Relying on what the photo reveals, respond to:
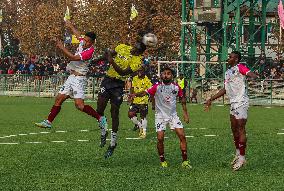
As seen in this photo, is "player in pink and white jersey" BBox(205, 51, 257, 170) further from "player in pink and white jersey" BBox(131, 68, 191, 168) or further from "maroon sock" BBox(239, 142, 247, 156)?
"player in pink and white jersey" BBox(131, 68, 191, 168)

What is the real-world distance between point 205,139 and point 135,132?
297 cm

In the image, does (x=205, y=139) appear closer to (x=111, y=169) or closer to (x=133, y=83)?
(x=133, y=83)

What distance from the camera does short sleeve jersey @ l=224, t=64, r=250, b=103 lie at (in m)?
13.8

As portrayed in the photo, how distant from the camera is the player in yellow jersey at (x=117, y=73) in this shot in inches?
572

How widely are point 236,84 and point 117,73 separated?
2703 mm

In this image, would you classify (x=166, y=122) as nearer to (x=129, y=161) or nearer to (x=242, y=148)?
(x=129, y=161)

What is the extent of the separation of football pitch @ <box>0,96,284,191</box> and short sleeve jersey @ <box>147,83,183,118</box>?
101 centimetres

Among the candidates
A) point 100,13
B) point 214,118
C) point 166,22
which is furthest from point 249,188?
point 100,13

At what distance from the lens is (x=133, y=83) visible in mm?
21391

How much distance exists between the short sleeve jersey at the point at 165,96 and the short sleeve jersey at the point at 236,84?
1.00 m

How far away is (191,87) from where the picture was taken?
143 ft

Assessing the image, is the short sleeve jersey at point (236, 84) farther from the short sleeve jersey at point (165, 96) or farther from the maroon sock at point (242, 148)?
the short sleeve jersey at point (165, 96)

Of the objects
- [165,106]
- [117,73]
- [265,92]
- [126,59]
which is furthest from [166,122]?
[265,92]

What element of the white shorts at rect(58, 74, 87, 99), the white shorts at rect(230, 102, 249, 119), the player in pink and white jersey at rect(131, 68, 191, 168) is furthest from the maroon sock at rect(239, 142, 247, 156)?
the white shorts at rect(58, 74, 87, 99)
